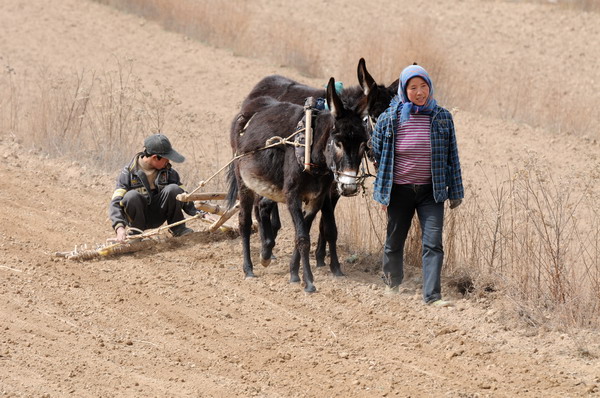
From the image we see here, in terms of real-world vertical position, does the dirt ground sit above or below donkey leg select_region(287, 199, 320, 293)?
below

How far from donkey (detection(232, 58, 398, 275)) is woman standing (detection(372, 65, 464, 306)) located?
37cm

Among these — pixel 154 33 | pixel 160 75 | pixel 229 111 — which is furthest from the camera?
pixel 154 33

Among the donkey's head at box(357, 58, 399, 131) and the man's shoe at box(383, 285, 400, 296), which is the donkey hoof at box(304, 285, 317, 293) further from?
the donkey's head at box(357, 58, 399, 131)

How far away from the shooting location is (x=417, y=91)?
23.1 ft

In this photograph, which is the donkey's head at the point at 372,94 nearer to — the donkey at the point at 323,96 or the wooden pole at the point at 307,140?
the donkey at the point at 323,96

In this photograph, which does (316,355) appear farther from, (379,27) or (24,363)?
(379,27)

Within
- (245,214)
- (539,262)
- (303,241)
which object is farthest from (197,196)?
(539,262)

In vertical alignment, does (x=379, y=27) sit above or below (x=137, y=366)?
above

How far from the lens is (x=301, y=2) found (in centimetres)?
2556

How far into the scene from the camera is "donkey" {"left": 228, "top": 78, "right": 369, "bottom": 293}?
7395 mm

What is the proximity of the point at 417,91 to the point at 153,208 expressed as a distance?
11.5 feet

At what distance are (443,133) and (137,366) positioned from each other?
10.0ft

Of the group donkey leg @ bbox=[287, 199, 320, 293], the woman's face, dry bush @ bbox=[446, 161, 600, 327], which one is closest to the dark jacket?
donkey leg @ bbox=[287, 199, 320, 293]

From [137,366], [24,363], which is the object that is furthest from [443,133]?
[24,363]
